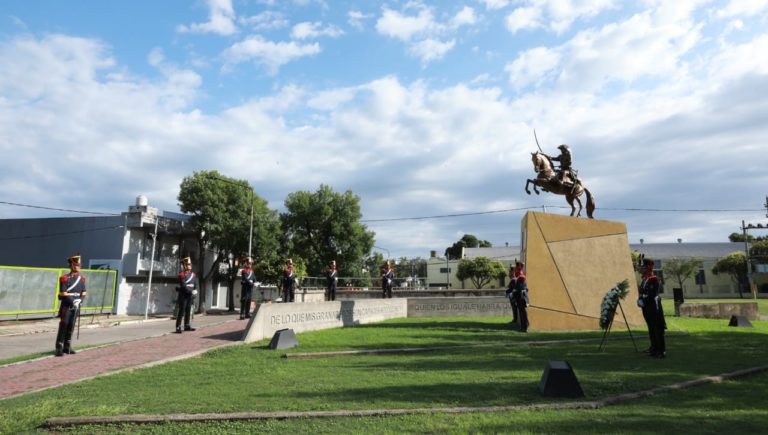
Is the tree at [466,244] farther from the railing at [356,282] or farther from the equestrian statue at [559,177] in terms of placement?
the equestrian statue at [559,177]

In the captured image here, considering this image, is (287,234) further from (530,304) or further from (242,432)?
(242,432)

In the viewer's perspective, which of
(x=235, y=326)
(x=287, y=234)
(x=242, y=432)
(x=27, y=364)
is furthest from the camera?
(x=287, y=234)

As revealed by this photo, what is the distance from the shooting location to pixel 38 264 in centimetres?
3516

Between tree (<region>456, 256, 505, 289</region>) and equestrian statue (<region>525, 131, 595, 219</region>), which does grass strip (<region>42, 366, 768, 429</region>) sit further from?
tree (<region>456, 256, 505, 289</region>)

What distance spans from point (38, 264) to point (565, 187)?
119 ft

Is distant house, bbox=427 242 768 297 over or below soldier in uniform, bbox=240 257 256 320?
over

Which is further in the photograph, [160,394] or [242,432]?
[160,394]

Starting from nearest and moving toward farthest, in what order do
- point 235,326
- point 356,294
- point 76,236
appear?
point 235,326 → point 356,294 → point 76,236

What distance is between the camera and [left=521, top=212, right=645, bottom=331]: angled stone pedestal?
15.7 meters

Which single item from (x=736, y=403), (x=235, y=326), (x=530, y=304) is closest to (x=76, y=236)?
(x=235, y=326)

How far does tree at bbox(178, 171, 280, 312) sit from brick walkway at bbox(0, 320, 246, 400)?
24.4 m

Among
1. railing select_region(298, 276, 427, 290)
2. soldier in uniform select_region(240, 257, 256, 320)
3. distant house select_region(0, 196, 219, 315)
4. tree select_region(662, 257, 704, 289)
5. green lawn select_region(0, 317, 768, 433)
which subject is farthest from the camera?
tree select_region(662, 257, 704, 289)

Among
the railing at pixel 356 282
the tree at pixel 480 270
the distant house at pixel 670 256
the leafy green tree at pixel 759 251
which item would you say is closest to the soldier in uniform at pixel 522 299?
the railing at pixel 356 282

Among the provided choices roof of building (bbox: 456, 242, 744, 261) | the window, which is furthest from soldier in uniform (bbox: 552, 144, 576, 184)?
the window
